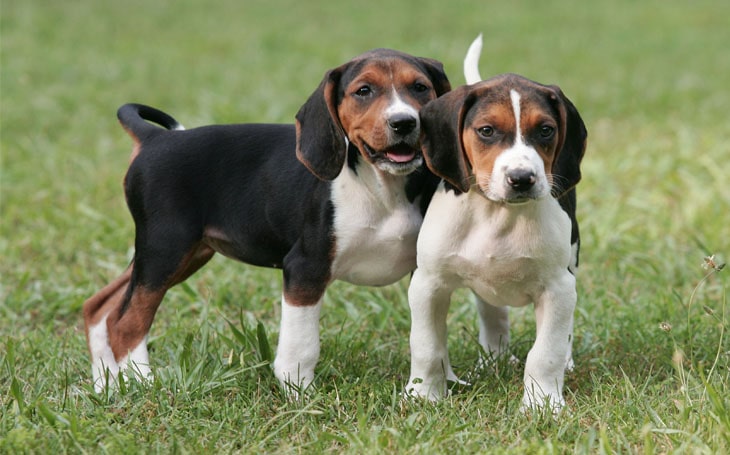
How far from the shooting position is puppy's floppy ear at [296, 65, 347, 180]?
4176mm

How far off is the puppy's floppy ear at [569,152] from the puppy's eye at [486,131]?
0.30m

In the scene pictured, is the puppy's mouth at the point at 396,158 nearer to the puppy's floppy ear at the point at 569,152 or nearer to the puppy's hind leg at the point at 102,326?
the puppy's floppy ear at the point at 569,152

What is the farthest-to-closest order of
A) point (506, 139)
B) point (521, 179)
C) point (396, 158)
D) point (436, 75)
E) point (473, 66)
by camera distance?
point (473, 66) → point (436, 75) → point (396, 158) → point (506, 139) → point (521, 179)

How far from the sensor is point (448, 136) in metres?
3.86

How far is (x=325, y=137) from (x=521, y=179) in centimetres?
91

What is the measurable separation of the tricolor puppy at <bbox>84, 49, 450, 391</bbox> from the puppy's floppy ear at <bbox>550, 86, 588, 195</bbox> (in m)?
0.55

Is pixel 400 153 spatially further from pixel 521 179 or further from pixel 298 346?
pixel 298 346

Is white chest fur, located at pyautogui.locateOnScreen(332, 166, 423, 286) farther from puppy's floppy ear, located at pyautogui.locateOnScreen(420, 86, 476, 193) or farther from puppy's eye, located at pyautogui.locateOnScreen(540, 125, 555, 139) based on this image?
puppy's eye, located at pyautogui.locateOnScreen(540, 125, 555, 139)

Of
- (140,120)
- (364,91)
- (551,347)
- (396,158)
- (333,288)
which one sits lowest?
(333,288)

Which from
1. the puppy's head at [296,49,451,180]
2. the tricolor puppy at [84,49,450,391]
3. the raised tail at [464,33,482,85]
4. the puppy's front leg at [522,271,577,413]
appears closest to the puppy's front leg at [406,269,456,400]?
the tricolor puppy at [84,49,450,391]

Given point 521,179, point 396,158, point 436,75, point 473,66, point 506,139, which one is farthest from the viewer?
point 473,66

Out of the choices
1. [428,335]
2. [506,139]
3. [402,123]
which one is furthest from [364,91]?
[428,335]

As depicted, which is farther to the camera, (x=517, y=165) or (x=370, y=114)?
(x=370, y=114)

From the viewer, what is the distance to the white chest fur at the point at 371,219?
4289 mm
